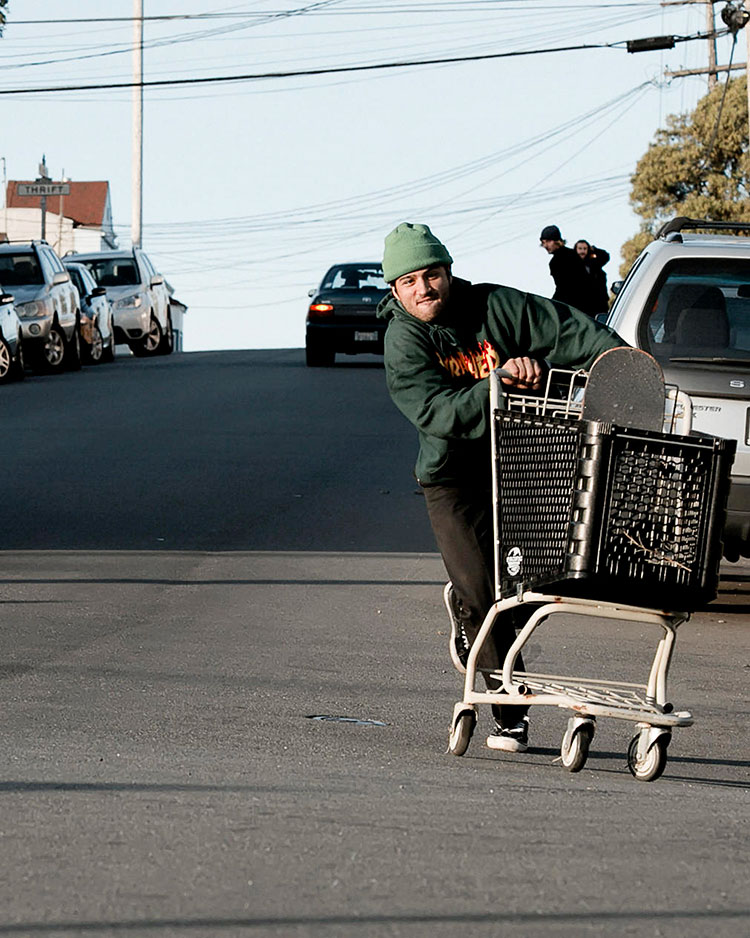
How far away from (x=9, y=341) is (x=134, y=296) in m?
11.7

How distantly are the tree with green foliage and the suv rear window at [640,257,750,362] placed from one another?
4142cm

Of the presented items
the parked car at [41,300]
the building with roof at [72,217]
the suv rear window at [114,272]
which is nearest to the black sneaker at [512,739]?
the parked car at [41,300]

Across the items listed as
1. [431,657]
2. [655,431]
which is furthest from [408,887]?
[431,657]

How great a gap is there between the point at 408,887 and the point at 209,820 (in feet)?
2.79

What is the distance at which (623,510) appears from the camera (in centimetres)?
562

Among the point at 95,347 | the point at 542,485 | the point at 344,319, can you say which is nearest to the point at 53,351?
the point at 95,347

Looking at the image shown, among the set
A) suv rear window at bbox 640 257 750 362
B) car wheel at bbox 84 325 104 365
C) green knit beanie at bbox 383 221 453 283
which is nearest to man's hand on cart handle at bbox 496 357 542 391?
green knit beanie at bbox 383 221 453 283

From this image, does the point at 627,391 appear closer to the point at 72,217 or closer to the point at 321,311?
the point at 321,311

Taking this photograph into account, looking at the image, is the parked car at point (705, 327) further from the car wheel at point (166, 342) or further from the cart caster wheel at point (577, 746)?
the car wheel at point (166, 342)

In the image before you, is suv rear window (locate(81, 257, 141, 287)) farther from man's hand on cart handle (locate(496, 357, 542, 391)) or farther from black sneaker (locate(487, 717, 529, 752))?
man's hand on cart handle (locate(496, 357, 542, 391))

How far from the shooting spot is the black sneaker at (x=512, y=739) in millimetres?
6430

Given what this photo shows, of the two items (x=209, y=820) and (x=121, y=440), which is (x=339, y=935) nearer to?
(x=209, y=820)

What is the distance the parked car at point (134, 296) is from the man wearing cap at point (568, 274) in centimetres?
1752

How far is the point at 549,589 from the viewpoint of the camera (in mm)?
5766
